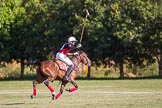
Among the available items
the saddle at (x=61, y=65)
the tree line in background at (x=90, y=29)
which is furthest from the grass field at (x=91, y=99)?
the tree line in background at (x=90, y=29)

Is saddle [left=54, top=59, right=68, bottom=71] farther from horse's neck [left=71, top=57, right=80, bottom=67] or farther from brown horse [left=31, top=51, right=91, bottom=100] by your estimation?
horse's neck [left=71, top=57, right=80, bottom=67]

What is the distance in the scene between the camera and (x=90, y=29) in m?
67.3

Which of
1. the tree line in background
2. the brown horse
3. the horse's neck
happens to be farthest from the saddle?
the tree line in background

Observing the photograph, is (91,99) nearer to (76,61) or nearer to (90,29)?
(76,61)

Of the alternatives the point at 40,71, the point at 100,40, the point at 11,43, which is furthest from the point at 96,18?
the point at 40,71

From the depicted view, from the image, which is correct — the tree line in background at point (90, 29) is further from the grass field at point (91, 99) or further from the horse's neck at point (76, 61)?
the horse's neck at point (76, 61)

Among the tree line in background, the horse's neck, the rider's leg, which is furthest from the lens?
the tree line in background

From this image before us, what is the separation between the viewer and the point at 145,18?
65938mm

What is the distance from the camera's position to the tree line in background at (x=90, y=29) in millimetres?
66688

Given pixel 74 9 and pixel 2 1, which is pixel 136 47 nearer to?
pixel 74 9

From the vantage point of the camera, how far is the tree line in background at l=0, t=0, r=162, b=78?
219ft

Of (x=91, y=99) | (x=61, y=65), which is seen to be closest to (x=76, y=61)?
(x=61, y=65)

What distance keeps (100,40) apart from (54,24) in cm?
688

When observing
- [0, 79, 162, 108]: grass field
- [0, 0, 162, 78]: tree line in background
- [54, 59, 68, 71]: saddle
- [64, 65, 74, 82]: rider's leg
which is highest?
[0, 0, 162, 78]: tree line in background
